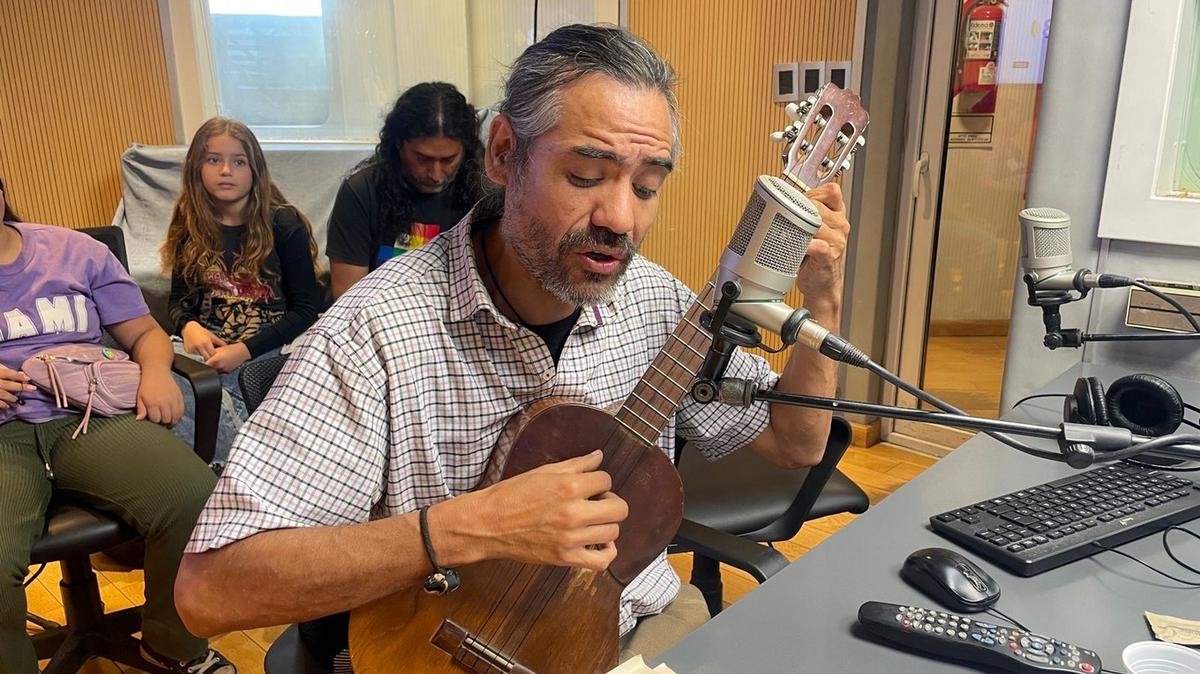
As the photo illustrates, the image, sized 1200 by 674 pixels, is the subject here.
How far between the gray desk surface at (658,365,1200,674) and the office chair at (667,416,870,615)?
43 cm

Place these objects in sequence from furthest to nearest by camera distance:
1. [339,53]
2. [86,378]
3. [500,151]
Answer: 1. [339,53]
2. [86,378]
3. [500,151]

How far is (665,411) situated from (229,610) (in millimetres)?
564

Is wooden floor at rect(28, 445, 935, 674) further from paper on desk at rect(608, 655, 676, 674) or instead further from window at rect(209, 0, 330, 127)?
window at rect(209, 0, 330, 127)

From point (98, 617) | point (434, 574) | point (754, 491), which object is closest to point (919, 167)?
point (754, 491)

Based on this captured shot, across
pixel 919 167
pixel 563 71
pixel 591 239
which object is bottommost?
pixel 919 167

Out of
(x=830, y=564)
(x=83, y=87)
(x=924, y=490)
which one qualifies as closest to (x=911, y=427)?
(x=924, y=490)

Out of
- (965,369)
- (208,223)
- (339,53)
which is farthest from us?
(339,53)

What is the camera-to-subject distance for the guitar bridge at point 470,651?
102 cm

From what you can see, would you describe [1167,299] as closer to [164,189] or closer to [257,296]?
[257,296]

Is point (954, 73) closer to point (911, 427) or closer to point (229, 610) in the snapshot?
point (911, 427)

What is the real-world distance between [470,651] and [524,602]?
9cm

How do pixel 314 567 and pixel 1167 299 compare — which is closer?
pixel 314 567

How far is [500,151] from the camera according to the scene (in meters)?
1.15

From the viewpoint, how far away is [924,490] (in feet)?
4.17
